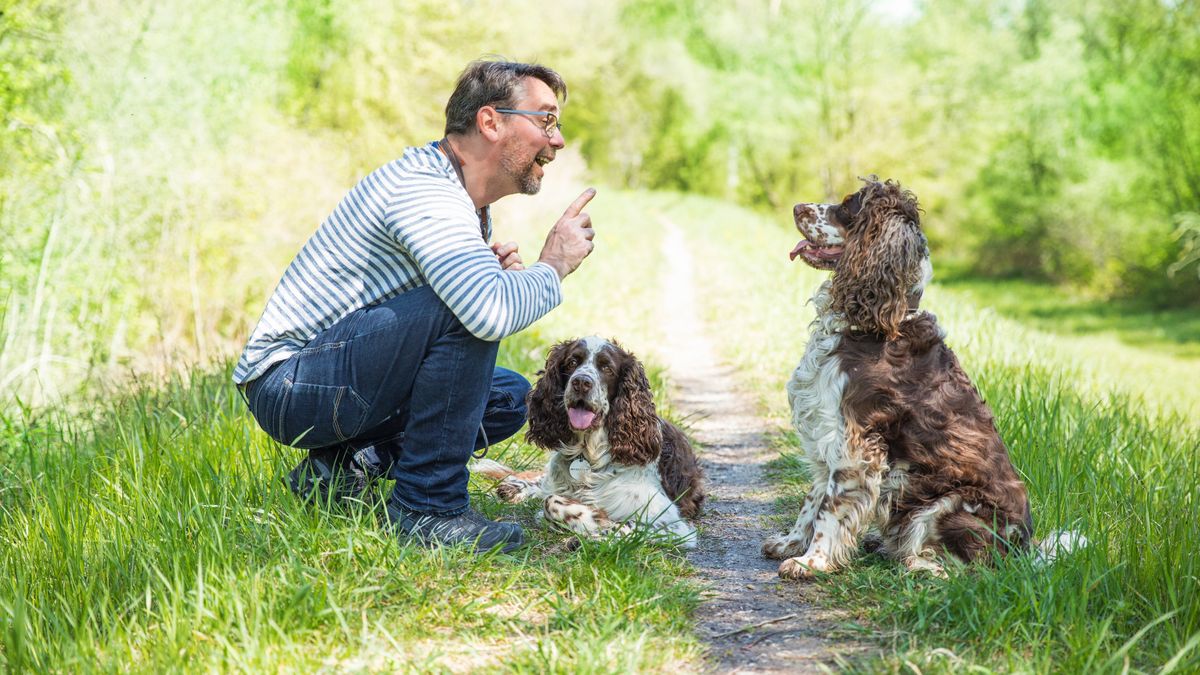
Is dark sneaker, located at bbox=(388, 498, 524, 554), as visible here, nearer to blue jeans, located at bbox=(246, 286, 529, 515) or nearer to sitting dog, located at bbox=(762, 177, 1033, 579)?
blue jeans, located at bbox=(246, 286, 529, 515)

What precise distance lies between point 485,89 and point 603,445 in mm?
1818

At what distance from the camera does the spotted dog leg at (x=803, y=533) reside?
4191 mm

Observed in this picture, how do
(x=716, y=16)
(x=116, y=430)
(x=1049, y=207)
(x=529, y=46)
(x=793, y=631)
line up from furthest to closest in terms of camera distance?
(x=716, y=16) < (x=1049, y=207) < (x=529, y=46) < (x=116, y=430) < (x=793, y=631)

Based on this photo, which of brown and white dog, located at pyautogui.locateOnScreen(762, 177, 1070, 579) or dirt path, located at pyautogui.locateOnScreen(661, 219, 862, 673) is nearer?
dirt path, located at pyautogui.locateOnScreen(661, 219, 862, 673)

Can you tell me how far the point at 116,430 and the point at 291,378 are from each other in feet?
6.09

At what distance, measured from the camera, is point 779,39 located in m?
34.8

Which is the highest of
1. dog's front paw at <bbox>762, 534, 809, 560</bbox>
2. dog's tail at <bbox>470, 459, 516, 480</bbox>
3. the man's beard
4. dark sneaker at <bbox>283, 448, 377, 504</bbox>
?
the man's beard

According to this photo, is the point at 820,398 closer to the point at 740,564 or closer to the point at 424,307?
the point at 740,564

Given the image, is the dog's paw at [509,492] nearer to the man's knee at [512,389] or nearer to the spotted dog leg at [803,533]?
the man's knee at [512,389]

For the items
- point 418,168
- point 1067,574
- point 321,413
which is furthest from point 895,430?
point 321,413

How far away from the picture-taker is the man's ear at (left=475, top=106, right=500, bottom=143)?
13.1 feet

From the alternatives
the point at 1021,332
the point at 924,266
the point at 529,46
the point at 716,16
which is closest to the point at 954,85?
the point at 716,16

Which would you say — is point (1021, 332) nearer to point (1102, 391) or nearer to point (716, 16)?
point (1102, 391)

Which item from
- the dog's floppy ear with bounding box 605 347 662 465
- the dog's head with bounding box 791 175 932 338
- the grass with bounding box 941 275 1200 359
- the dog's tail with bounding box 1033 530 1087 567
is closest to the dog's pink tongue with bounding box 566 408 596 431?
the dog's floppy ear with bounding box 605 347 662 465
